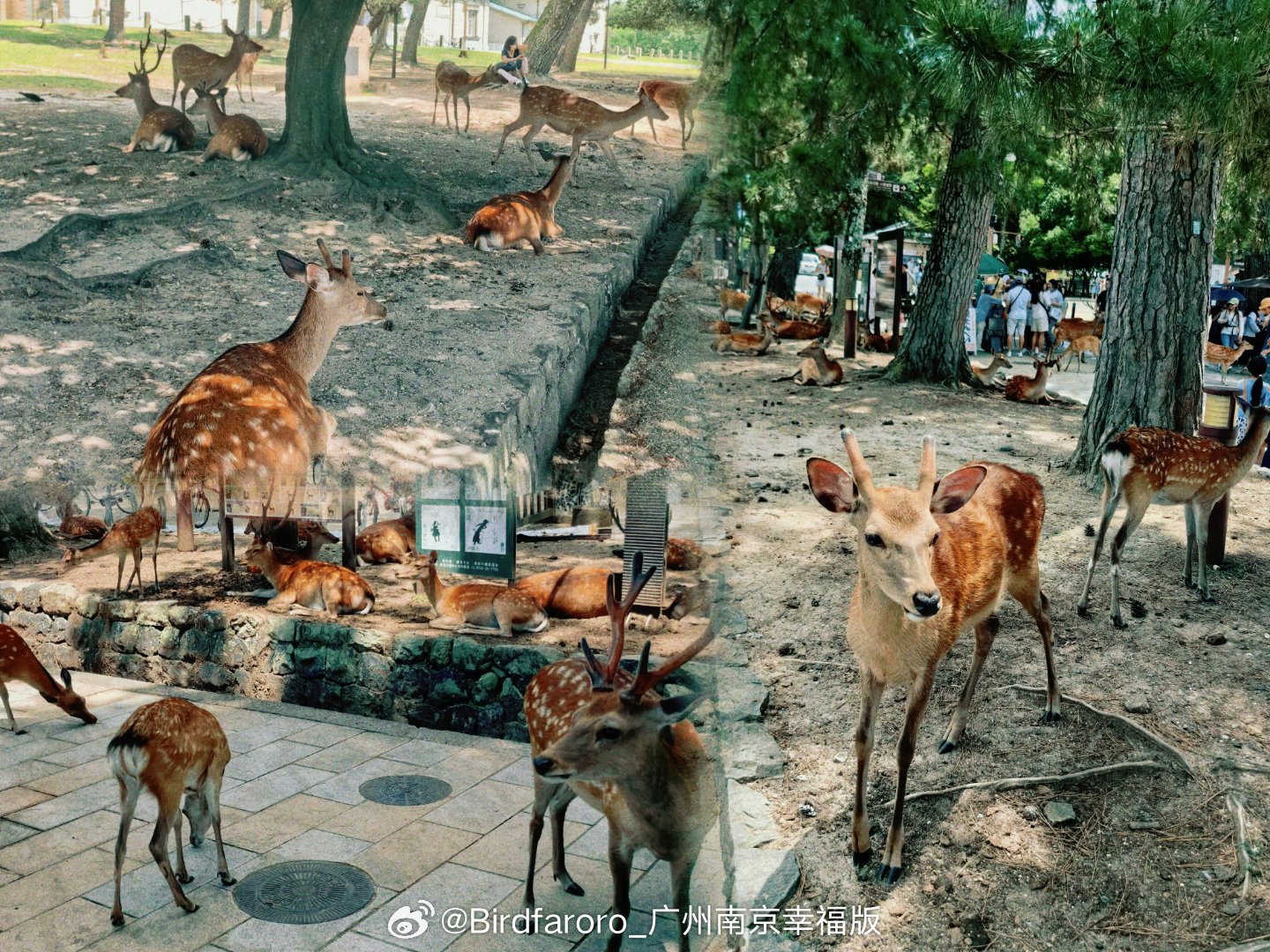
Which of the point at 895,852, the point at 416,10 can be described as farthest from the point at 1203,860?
the point at 416,10

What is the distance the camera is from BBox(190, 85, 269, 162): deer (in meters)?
4.97

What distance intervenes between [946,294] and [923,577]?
6988 millimetres

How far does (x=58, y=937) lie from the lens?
3.17m

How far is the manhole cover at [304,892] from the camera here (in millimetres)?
3270

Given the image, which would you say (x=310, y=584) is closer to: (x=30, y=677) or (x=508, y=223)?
(x=30, y=677)

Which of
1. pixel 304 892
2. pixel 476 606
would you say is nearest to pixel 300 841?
pixel 304 892

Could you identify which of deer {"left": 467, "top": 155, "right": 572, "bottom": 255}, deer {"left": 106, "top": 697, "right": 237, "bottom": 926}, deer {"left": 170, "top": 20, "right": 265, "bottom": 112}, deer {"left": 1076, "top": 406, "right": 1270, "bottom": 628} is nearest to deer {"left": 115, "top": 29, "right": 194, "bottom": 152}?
deer {"left": 170, "top": 20, "right": 265, "bottom": 112}

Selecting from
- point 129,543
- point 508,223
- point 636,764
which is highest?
point 508,223

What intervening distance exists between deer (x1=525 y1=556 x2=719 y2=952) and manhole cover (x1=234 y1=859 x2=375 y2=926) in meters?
0.83

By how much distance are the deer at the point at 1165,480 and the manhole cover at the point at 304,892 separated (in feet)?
8.07

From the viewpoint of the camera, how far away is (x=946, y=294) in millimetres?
8812

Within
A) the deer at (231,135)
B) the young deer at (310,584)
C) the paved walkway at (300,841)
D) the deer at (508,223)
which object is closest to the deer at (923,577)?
the paved walkway at (300,841)

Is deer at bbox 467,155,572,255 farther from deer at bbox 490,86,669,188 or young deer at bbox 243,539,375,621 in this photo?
young deer at bbox 243,539,375,621

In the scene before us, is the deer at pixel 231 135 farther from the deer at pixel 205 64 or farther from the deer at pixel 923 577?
the deer at pixel 923 577
